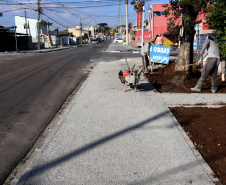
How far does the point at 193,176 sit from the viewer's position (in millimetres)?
3213

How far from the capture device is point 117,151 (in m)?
3.94

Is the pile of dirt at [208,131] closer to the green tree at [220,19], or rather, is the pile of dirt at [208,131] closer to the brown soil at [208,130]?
the brown soil at [208,130]

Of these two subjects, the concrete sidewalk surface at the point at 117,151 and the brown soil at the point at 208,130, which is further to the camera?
the brown soil at the point at 208,130

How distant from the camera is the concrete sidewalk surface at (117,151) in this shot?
320cm

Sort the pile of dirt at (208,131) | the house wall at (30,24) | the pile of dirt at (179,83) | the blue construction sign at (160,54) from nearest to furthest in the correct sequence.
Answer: the pile of dirt at (208,131), the pile of dirt at (179,83), the blue construction sign at (160,54), the house wall at (30,24)

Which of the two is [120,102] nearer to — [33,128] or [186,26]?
[33,128]

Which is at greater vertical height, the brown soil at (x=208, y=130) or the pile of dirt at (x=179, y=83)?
the pile of dirt at (x=179, y=83)

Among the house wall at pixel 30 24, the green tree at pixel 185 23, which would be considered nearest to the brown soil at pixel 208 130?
the green tree at pixel 185 23

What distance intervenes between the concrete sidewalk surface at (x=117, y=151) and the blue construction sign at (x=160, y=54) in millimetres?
6850

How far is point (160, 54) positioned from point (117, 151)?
9834 millimetres

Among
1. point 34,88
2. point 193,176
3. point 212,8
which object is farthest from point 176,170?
point 34,88

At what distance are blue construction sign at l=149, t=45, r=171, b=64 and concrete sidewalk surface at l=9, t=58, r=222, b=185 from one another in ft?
22.5

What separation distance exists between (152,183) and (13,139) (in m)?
2.94

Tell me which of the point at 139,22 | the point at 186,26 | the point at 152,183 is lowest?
the point at 152,183
